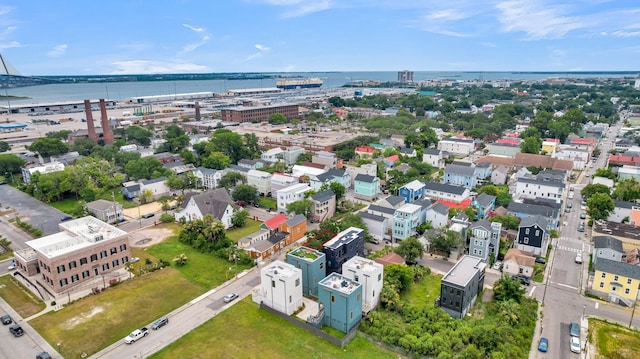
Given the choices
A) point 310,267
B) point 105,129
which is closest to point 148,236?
point 310,267

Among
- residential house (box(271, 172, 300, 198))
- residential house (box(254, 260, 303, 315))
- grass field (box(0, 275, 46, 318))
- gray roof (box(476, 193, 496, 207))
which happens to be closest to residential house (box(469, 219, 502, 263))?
gray roof (box(476, 193, 496, 207))

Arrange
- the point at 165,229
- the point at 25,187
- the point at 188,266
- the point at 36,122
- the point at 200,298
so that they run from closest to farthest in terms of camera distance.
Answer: the point at 200,298 < the point at 188,266 < the point at 165,229 < the point at 25,187 < the point at 36,122

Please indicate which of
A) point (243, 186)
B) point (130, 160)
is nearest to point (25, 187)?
point (130, 160)

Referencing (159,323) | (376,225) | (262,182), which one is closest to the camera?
(159,323)

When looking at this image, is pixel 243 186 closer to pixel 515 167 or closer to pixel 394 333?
pixel 394 333

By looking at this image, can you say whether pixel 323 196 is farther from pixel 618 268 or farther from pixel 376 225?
pixel 618 268

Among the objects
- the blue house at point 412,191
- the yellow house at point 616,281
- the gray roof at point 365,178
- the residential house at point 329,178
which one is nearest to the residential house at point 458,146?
the blue house at point 412,191
